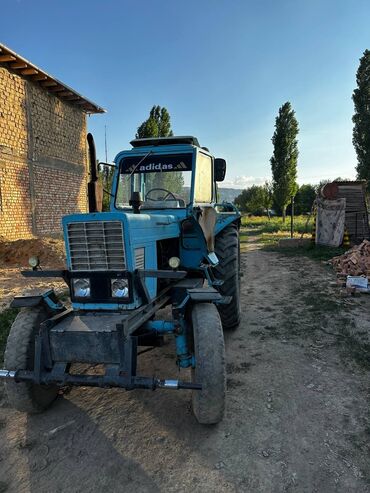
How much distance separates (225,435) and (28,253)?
29.7 feet

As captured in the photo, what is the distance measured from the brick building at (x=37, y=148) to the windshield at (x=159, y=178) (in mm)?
7783

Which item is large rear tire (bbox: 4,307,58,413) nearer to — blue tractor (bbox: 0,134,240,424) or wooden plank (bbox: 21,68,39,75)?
blue tractor (bbox: 0,134,240,424)

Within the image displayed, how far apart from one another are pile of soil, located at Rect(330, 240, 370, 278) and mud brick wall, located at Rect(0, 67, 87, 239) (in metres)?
9.53

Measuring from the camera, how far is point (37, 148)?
489 inches

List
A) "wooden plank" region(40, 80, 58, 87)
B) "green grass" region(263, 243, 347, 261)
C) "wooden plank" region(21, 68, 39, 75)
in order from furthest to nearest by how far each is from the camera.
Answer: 1. "wooden plank" region(40, 80, 58, 87)
2. "green grass" region(263, 243, 347, 261)
3. "wooden plank" region(21, 68, 39, 75)

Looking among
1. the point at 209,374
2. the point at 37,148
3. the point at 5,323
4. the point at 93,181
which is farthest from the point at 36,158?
the point at 209,374

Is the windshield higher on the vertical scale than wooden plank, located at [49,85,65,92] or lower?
lower

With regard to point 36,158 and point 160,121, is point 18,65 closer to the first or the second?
point 36,158

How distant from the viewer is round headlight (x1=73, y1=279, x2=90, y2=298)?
333cm

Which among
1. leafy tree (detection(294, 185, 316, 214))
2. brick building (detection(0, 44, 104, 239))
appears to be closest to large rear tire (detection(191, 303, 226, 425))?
brick building (detection(0, 44, 104, 239))

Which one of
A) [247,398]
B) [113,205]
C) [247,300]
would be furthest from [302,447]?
[247,300]

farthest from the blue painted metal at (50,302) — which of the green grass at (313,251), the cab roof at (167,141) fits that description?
the green grass at (313,251)

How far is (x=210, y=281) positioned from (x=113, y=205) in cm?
165

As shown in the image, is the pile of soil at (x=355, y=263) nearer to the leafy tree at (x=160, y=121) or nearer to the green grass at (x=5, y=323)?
the green grass at (x=5, y=323)
